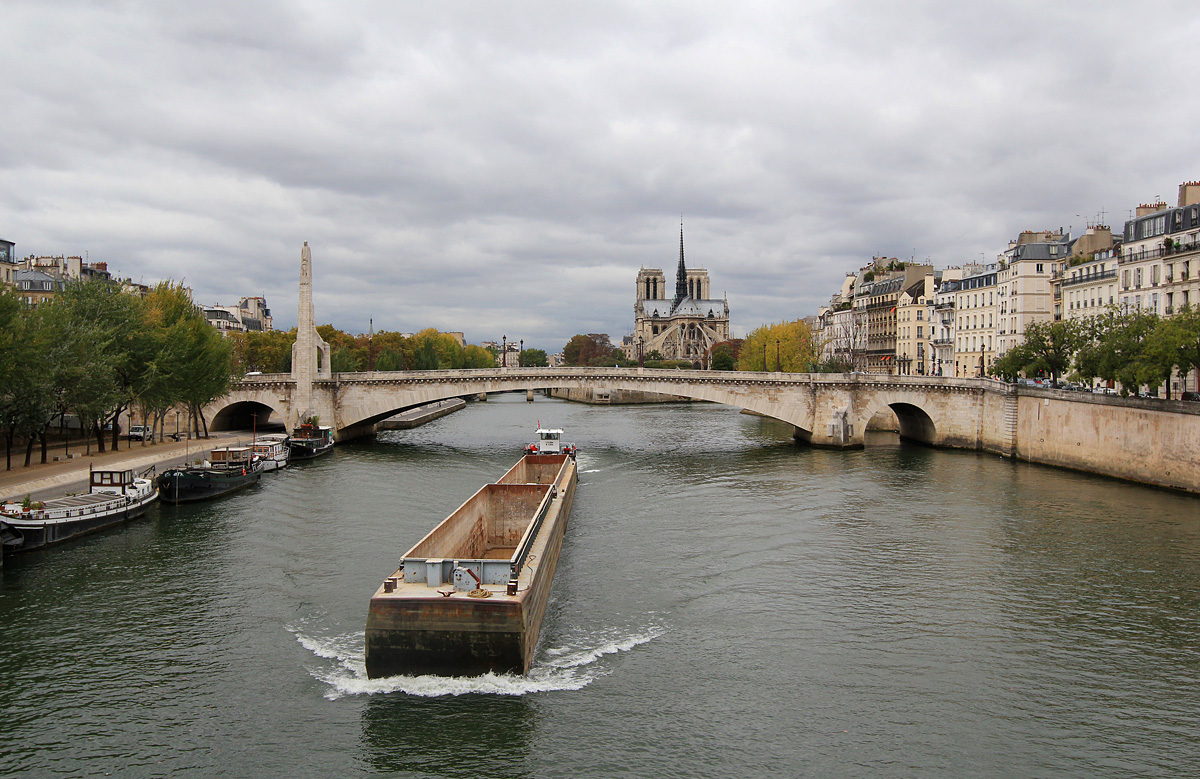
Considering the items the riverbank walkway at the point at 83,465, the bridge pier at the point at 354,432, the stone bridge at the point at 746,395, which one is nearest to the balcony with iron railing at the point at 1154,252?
the stone bridge at the point at 746,395

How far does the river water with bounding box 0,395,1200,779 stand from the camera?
16391 mm

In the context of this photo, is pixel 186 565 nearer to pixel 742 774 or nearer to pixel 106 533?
pixel 106 533

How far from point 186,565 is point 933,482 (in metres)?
35.8

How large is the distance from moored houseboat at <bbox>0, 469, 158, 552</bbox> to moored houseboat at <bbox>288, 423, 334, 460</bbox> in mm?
16614

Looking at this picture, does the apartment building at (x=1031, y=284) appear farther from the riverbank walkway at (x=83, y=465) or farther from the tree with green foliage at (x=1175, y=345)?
the riverbank walkway at (x=83, y=465)

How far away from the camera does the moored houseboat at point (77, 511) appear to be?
28.9 metres

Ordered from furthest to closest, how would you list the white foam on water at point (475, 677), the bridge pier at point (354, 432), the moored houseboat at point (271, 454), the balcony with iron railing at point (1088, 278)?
1. the bridge pier at point (354, 432)
2. the balcony with iron railing at point (1088, 278)
3. the moored houseboat at point (271, 454)
4. the white foam on water at point (475, 677)

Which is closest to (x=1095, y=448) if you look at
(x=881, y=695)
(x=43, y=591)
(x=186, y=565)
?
(x=881, y=695)

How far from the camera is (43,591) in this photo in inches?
996

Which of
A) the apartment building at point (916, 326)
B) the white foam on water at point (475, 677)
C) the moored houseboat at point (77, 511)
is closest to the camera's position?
the white foam on water at point (475, 677)

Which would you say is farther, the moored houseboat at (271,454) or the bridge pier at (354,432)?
the bridge pier at (354,432)

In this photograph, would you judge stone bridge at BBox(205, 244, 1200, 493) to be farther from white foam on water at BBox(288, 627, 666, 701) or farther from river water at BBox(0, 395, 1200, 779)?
white foam on water at BBox(288, 627, 666, 701)

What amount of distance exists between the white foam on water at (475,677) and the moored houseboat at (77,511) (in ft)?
42.0

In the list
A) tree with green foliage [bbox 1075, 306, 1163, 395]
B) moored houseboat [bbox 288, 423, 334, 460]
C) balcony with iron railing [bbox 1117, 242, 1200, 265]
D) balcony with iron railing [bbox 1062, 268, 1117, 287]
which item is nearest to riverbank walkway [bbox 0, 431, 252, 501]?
moored houseboat [bbox 288, 423, 334, 460]
